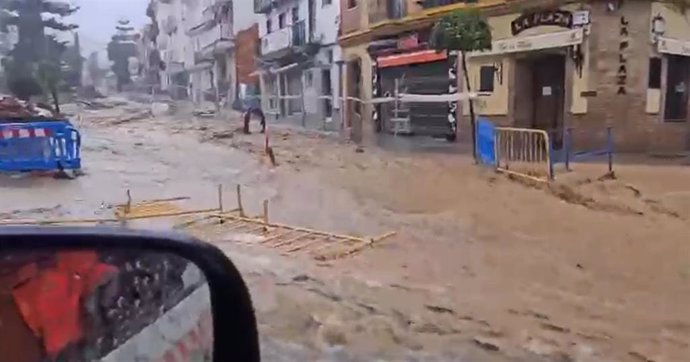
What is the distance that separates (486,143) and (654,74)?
1.57m

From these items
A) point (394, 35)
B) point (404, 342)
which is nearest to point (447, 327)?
point (404, 342)

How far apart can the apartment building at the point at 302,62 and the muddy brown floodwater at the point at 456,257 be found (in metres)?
3.38

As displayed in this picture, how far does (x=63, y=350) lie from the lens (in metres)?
0.55

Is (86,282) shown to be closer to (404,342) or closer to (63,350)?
(63,350)

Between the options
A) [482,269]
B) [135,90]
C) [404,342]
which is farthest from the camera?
[135,90]

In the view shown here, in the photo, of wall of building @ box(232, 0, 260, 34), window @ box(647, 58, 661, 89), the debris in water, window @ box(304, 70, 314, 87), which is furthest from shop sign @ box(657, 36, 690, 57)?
wall of building @ box(232, 0, 260, 34)

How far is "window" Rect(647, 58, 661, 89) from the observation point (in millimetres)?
5504

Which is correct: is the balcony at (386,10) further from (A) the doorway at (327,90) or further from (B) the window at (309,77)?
(B) the window at (309,77)

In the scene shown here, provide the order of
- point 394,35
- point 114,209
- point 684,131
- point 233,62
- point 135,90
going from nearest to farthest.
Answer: point 114,209, point 684,131, point 394,35, point 135,90, point 233,62

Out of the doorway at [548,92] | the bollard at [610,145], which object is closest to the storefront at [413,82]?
the doorway at [548,92]

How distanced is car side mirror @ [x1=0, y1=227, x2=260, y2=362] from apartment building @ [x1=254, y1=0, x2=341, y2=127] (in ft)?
25.4

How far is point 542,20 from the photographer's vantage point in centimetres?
596

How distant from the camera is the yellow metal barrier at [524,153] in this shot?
14.0 ft

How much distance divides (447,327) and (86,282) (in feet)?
4.34
